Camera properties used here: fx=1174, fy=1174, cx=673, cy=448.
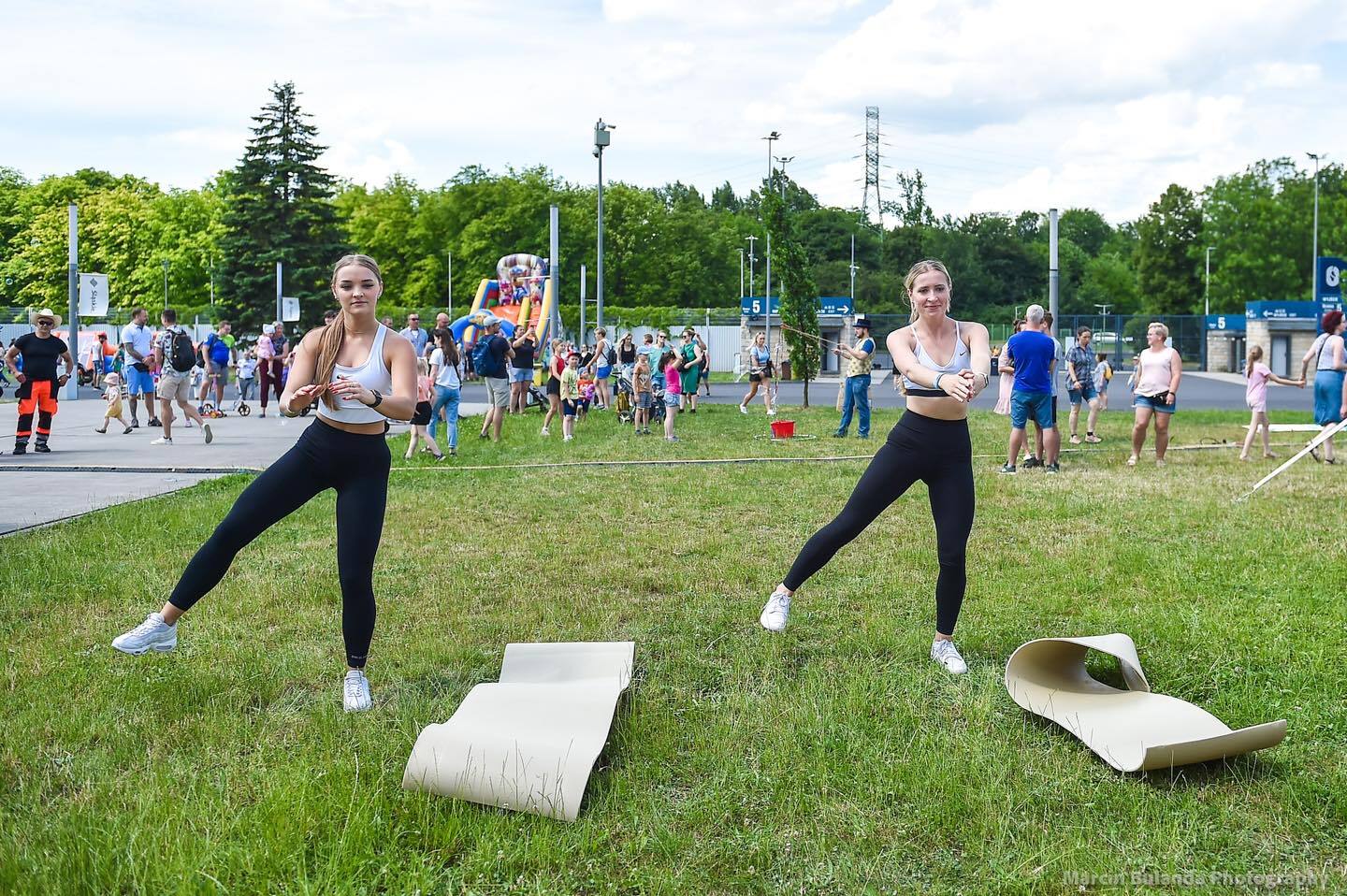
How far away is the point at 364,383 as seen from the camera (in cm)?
481

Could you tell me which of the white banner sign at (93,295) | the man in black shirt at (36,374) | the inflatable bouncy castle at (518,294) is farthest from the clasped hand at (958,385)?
the inflatable bouncy castle at (518,294)

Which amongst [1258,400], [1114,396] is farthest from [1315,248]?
[1258,400]

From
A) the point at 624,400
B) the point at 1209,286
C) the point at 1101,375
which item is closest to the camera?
the point at 1101,375

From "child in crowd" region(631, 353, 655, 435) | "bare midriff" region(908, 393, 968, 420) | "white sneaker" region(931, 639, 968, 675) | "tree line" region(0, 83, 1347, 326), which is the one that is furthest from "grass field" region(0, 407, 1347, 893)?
"tree line" region(0, 83, 1347, 326)

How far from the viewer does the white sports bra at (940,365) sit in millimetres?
5438

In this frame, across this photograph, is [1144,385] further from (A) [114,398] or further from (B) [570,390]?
(A) [114,398]

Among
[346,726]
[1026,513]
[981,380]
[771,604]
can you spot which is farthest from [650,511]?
[346,726]

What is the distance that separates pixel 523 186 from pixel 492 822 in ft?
281

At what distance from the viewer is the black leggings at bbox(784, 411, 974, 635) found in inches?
212

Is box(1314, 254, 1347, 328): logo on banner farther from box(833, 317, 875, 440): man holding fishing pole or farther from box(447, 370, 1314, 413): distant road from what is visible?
box(447, 370, 1314, 413): distant road

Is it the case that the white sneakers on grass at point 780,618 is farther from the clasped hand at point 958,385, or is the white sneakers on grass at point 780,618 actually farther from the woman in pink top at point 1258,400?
Answer: the woman in pink top at point 1258,400

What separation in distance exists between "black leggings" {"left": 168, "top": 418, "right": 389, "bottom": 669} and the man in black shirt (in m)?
11.9

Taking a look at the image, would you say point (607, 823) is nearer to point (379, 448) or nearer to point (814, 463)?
point (379, 448)

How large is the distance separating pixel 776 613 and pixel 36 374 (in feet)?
41.8
